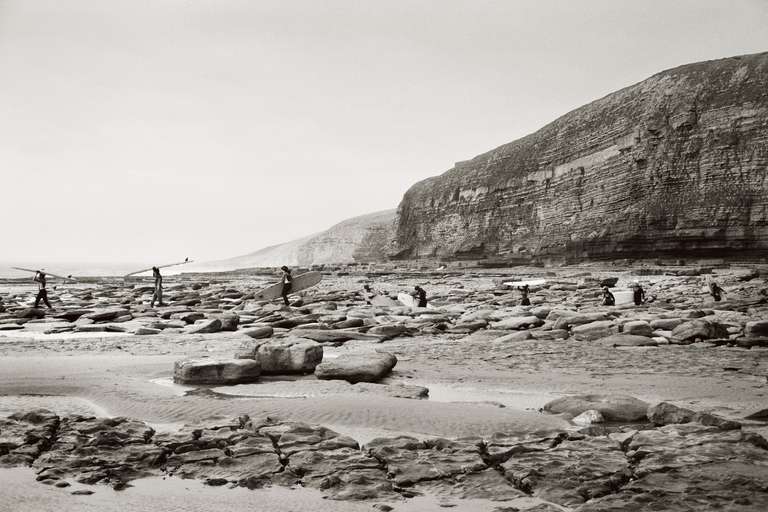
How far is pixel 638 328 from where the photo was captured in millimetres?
8469

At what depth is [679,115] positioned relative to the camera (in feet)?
139

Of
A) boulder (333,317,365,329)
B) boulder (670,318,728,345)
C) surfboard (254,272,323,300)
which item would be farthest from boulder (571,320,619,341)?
surfboard (254,272,323,300)

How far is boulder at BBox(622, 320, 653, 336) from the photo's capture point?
841 centimetres

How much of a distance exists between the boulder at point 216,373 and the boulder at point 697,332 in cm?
622

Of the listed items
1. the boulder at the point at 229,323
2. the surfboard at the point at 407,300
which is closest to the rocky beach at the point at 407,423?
the boulder at the point at 229,323

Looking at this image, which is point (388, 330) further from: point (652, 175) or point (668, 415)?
point (652, 175)

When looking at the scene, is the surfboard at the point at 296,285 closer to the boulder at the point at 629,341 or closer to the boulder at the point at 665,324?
the boulder at the point at 665,324

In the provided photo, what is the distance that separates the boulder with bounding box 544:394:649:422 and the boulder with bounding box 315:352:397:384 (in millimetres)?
1944

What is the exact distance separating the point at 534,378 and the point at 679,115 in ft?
145

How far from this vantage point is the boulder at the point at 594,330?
8648 mm

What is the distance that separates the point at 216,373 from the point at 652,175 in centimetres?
4446

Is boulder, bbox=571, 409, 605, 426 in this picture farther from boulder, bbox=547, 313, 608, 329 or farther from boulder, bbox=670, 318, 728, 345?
boulder, bbox=547, 313, 608, 329

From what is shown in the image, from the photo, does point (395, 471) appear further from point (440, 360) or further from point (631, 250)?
point (631, 250)

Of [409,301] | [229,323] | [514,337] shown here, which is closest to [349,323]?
[229,323]
